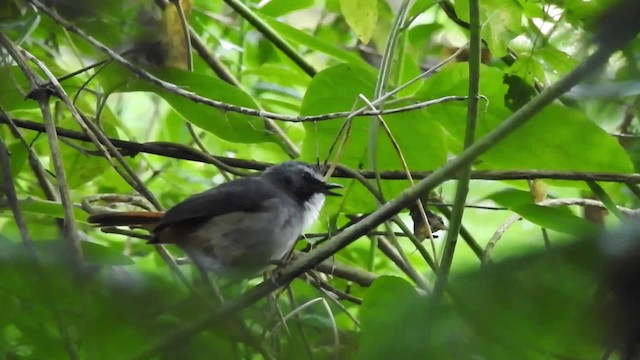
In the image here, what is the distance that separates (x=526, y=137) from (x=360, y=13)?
1.24 ft

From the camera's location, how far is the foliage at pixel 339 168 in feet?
0.98

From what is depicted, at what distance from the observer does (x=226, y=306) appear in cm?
41

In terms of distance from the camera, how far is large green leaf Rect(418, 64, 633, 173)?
114 cm

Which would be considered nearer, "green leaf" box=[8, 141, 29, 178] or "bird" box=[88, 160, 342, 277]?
"bird" box=[88, 160, 342, 277]

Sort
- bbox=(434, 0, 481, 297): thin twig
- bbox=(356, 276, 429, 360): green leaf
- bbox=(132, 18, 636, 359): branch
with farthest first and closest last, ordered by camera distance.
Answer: bbox=(434, 0, 481, 297): thin twig → bbox=(132, 18, 636, 359): branch → bbox=(356, 276, 429, 360): green leaf

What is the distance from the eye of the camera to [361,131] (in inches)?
55.6

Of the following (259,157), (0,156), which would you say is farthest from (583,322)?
(259,157)

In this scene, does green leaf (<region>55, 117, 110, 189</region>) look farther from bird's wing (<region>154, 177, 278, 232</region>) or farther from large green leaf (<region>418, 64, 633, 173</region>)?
large green leaf (<region>418, 64, 633, 173</region>)

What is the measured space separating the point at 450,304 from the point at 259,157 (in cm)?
171

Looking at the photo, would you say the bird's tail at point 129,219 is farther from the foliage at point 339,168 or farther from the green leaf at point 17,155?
the green leaf at point 17,155

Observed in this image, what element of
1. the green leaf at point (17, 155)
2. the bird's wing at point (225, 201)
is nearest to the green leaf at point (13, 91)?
the green leaf at point (17, 155)

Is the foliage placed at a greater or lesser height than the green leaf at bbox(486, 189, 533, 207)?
greater

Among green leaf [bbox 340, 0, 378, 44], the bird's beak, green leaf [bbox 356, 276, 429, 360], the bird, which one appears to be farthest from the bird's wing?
green leaf [bbox 356, 276, 429, 360]

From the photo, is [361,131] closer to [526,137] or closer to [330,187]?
[330,187]
